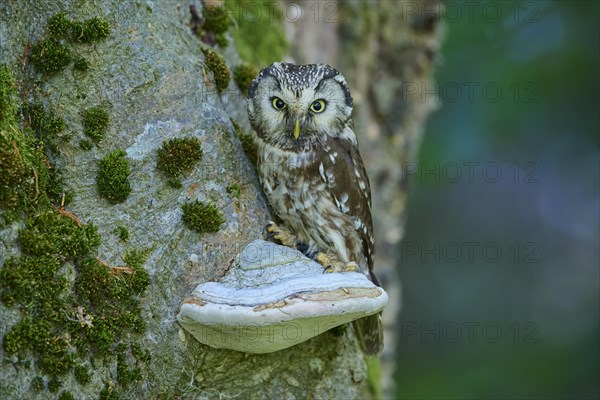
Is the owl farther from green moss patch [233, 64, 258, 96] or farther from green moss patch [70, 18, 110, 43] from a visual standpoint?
green moss patch [70, 18, 110, 43]

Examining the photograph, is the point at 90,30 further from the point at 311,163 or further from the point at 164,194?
the point at 311,163

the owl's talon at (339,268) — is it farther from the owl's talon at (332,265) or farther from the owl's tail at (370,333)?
the owl's tail at (370,333)

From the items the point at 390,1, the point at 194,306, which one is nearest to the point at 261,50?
the point at 390,1

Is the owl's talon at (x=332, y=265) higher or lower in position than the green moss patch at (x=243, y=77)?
lower

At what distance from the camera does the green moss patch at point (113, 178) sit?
10.3ft

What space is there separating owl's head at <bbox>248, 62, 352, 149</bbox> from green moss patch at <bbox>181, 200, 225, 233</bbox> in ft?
2.03

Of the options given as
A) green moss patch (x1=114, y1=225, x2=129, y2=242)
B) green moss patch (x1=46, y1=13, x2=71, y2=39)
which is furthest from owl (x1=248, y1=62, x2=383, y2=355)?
green moss patch (x1=46, y1=13, x2=71, y2=39)

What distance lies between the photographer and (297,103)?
3635 mm

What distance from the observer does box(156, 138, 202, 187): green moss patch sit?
3279 mm

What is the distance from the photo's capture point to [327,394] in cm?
370

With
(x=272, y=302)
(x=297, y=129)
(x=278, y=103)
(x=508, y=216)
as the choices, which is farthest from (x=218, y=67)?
(x=508, y=216)

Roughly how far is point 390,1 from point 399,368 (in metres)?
5.29

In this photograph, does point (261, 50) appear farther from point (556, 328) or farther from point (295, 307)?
point (556, 328)

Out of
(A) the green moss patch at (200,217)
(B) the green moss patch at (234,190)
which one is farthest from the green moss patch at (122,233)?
(B) the green moss patch at (234,190)
